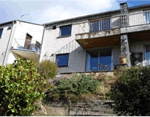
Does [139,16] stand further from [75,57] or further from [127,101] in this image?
[127,101]

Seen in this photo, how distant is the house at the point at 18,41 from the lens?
16.8 meters

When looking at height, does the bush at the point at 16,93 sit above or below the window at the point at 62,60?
below

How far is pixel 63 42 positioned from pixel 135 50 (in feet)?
22.0

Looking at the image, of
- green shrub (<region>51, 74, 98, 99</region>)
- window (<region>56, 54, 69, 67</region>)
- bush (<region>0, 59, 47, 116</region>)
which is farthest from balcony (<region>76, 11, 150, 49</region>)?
bush (<region>0, 59, 47, 116</region>)

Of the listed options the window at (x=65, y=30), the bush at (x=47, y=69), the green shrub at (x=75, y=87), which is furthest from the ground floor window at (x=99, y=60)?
the green shrub at (x=75, y=87)

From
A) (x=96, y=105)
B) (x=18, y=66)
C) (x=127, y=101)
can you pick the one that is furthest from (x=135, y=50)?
(x=18, y=66)

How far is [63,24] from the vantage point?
53.6 feet

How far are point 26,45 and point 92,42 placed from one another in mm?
8840

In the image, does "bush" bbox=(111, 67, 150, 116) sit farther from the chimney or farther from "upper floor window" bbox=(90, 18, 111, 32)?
"upper floor window" bbox=(90, 18, 111, 32)

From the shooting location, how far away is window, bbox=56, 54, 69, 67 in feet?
47.6

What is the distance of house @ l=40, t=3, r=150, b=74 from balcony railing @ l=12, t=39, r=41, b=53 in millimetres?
1653

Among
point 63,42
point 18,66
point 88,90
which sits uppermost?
point 63,42

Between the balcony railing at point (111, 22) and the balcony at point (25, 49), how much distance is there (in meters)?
5.55

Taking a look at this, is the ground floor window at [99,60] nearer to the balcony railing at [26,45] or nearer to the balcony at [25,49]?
the balcony at [25,49]
